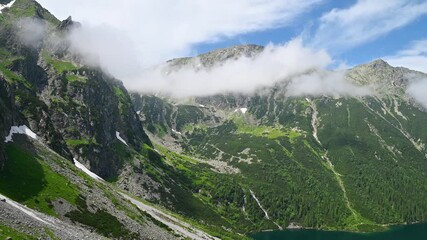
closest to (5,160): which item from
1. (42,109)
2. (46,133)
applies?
(46,133)

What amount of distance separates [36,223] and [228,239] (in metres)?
125

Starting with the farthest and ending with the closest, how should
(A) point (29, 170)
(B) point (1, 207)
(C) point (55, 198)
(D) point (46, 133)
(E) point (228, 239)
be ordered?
1. (E) point (228, 239)
2. (D) point (46, 133)
3. (A) point (29, 170)
4. (C) point (55, 198)
5. (B) point (1, 207)

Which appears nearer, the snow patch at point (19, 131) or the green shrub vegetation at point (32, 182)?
the green shrub vegetation at point (32, 182)

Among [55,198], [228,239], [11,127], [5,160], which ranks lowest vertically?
[228,239]

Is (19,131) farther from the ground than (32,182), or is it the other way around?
(19,131)

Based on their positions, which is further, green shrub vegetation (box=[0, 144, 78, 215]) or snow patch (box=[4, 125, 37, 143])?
snow patch (box=[4, 125, 37, 143])

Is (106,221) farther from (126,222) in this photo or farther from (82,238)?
(82,238)

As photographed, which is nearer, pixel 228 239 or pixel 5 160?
pixel 5 160

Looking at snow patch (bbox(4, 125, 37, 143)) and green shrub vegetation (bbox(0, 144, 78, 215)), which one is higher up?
snow patch (bbox(4, 125, 37, 143))

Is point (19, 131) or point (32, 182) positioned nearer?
point (32, 182)

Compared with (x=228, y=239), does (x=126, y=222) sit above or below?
above

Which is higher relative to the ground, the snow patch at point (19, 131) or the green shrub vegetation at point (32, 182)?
the snow patch at point (19, 131)

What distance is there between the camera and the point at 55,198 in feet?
294

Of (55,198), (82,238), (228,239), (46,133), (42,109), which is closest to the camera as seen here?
(82,238)
